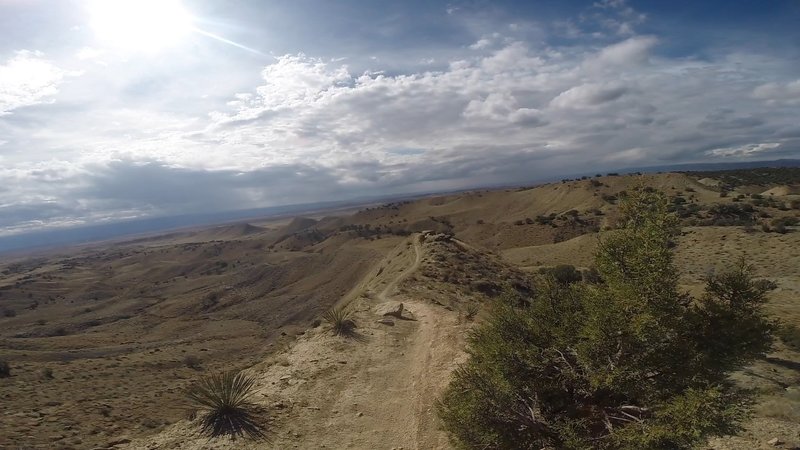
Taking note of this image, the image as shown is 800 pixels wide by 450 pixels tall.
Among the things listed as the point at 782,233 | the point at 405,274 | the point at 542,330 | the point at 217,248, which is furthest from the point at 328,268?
the point at 217,248

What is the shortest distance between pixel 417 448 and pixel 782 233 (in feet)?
125

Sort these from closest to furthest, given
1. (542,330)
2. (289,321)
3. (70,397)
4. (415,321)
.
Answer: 1. (542,330)
2. (70,397)
3. (415,321)
4. (289,321)

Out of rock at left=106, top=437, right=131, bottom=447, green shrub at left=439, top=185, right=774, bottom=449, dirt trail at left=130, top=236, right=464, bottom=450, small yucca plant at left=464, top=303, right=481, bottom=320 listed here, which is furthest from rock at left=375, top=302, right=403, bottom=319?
rock at left=106, top=437, right=131, bottom=447

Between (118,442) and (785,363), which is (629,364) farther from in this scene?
(118,442)

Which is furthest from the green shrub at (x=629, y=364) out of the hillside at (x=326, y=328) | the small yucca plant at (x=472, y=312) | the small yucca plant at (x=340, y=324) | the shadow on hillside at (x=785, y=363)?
the small yucca plant at (x=340, y=324)

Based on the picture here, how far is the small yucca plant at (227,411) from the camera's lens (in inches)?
399

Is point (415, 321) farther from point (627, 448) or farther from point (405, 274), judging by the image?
point (627, 448)

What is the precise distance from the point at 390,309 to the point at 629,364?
13335 millimetres

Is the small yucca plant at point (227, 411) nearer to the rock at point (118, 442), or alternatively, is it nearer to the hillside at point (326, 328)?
the hillside at point (326, 328)

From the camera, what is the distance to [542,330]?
9211 millimetres

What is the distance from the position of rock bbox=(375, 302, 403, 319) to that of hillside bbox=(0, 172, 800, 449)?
346 millimetres

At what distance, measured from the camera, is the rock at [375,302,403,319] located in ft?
62.9

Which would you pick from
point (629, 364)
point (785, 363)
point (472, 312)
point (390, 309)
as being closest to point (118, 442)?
point (629, 364)

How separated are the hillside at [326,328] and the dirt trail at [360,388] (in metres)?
0.06
